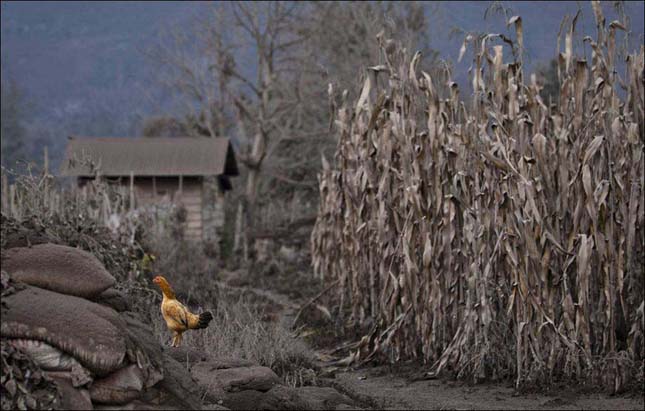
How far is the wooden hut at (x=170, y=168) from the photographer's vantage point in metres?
22.4

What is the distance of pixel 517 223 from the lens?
7.08m

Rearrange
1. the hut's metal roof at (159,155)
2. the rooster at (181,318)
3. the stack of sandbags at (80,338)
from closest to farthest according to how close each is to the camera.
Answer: the stack of sandbags at (80,338)
the rooster at (181,318)
the hut's metal roof at (159,155)

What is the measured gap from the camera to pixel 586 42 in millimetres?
7488

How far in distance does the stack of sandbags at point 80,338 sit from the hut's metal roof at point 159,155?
17661 mm

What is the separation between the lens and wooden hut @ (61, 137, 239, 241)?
2244 cm

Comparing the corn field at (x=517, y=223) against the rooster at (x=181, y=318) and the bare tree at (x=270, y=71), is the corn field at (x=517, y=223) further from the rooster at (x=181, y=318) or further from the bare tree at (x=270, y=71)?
the bare tree at (x=270, y=71)

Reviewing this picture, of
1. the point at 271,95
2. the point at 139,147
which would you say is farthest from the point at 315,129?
the point at 139,147

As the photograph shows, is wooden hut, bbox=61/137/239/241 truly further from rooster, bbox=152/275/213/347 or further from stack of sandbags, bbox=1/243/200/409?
stack of sandbags, bbox=1/243/200/409

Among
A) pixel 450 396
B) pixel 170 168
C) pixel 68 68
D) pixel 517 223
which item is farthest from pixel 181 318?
pixel 68 68

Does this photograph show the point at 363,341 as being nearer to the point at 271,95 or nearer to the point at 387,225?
the point at 387,225

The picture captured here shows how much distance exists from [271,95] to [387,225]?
23930mm

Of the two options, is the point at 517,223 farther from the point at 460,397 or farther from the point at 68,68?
the point at 68,68

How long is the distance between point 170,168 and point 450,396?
54.2 feet

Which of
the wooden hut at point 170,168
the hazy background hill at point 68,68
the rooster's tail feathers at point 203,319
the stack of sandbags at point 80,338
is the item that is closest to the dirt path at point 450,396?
the rooster's tail feathers at point 203,319
